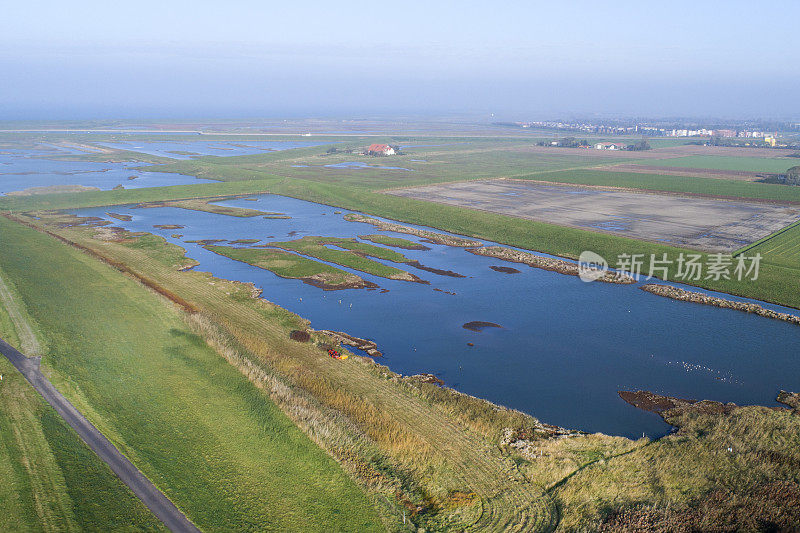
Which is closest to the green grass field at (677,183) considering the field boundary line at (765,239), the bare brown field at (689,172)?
the bare brown field at (689,172)

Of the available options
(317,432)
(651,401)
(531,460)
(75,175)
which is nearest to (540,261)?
(651,401)

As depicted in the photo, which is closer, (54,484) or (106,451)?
(54,484)

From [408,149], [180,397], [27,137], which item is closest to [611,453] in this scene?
[180,397]

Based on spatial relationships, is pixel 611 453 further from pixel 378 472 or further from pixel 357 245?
pixel 357 245

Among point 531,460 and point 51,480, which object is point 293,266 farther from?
point 531,460

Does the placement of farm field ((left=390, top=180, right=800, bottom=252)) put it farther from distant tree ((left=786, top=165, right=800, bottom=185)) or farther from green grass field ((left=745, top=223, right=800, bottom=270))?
distant tree ((left=786, top=165, right=800, bottom=185))

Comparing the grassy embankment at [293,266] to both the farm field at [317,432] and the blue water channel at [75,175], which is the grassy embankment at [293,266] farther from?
the blue water channel at [75,175]
